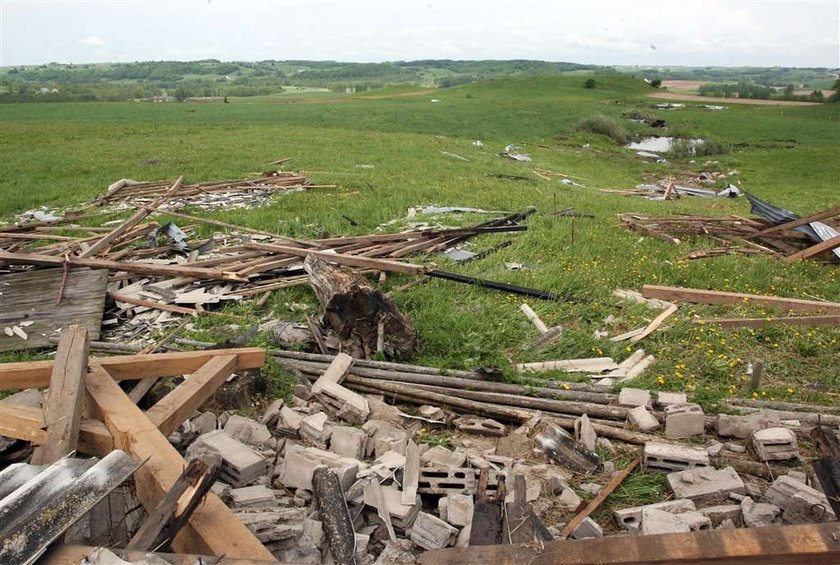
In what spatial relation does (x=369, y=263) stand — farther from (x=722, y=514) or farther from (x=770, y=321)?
(x=722, y=514)

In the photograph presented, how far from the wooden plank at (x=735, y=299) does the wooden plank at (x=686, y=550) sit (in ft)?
19.6

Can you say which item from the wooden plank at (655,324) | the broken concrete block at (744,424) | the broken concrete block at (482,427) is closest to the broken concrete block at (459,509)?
the broken concrete block at (482,427)

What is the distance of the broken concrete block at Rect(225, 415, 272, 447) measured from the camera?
16.3ft

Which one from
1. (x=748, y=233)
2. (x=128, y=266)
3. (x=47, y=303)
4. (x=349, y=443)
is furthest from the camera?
(x=748, y=233)

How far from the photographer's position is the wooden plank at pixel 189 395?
4.25 m

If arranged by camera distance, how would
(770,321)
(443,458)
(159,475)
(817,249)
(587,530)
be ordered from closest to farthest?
1. (159,475)
2. (587,530)
3. (443,458)
4. (770,321)
5. (817,249)

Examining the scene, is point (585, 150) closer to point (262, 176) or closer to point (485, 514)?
point (262, 176)

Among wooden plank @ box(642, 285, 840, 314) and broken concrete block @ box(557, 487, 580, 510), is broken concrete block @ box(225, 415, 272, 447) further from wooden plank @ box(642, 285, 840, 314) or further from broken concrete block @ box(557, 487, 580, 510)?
wooden plank @ box(642, 285, 840, 314)

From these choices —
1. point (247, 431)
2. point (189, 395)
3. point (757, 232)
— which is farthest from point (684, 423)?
point (757, 232)

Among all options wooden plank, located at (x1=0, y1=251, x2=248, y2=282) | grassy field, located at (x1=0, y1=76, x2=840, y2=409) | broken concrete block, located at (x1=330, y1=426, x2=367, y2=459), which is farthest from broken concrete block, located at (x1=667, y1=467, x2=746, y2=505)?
wooden plank, located at (x1=0, y1=251, x2=248, y2=282)

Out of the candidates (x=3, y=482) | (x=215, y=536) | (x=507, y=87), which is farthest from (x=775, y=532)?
(x=507, y=87)

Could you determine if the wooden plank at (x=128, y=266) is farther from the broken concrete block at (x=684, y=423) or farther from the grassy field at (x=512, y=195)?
the broken concrete block at (x=684, y=423)

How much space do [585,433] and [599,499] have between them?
0.86 meters

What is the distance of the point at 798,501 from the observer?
4008 mm
